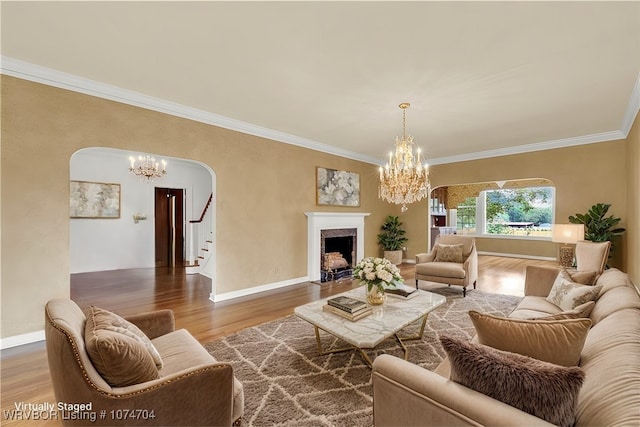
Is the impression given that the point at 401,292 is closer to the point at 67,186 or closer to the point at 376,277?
the point at 376,277

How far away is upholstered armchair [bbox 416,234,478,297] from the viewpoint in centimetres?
421

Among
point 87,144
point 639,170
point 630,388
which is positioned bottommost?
point 630,388

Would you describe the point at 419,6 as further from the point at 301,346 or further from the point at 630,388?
the point at 301,346

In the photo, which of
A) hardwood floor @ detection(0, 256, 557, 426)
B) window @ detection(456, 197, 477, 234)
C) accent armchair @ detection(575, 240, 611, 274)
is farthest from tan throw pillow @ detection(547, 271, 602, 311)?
window @ detection(456, 197, 477, 234)

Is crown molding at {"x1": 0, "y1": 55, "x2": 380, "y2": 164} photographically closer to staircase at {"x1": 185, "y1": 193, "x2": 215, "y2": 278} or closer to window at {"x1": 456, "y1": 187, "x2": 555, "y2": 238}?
staircase at {"x1": 185, "y1": 193, "x2": 215, "y2": 278}

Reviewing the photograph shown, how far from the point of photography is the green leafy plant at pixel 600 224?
4422 mm

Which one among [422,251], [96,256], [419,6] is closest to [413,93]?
[419,6]

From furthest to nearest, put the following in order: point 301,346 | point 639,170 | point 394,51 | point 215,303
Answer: point 215,303, point 639,170, point 301,346, point 394,51

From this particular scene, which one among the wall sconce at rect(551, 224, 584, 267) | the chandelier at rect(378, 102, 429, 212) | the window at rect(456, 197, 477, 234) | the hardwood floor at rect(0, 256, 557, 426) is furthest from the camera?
the window at rect(456, 197, 477, 234)

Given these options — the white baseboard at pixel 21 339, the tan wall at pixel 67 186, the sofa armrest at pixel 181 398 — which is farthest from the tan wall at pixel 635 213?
the white baseboard at pixel 21 339

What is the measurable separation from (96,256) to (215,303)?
160 inches

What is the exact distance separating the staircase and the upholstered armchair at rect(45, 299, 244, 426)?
174 inches

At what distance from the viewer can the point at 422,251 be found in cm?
707

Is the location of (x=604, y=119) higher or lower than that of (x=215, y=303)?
higher
